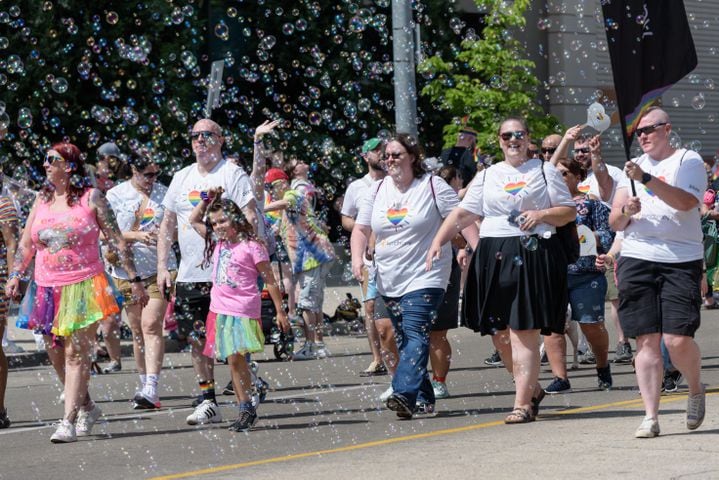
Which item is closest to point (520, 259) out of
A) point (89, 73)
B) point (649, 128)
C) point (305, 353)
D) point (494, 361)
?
point (649, 128)

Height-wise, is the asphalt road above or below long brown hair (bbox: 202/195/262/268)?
below

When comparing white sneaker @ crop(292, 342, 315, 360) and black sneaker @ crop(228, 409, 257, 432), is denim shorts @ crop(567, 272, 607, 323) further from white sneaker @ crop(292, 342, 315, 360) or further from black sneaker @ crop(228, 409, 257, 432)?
white sneaker @ crop(292, 342, 315, 360)

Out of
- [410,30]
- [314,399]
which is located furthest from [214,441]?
[410,30]

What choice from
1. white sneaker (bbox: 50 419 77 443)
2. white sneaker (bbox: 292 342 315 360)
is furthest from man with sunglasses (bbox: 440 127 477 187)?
white sneaker (bbox: 50 419 77 443)

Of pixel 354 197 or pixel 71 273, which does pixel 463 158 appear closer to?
pixel 354 197

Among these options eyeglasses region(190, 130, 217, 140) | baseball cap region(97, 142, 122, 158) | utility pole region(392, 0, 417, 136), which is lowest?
eyeglasses region(190, 130, 217, 140)

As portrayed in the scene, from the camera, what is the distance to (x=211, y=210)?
9203mm

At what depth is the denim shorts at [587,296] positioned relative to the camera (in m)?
10.8

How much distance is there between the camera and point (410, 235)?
9227mm

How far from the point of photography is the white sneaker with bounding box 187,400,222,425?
30.9 ft

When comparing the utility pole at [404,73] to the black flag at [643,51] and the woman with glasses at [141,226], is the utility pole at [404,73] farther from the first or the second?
the black flag at [643,51]

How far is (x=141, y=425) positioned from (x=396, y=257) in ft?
6.61

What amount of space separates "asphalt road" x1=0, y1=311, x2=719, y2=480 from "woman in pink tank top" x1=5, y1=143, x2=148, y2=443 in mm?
326

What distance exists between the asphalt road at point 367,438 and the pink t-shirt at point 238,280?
76 cm
